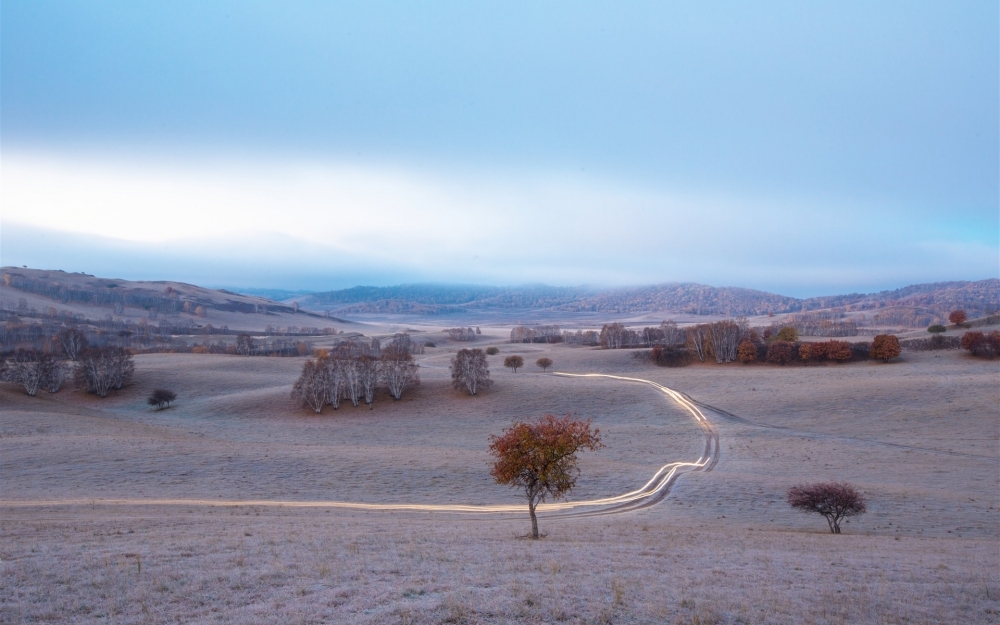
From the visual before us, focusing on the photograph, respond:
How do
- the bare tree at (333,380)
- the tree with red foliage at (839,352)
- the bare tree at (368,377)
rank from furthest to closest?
1. the tree with red foliage at (839,352)
2. the bare tree at (368,377)
3. the bare tree at (333,380)

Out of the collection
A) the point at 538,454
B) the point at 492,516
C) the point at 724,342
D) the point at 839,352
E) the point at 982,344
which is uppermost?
the point at 982,344

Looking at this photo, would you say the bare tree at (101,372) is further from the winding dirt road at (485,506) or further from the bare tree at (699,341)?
the bare tree at (699,341)

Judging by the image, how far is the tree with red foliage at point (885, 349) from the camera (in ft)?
247

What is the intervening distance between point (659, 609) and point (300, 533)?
1242 cm

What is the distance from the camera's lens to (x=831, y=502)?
2309 centimetres

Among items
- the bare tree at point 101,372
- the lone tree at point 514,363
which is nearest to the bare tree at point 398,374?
the lone tree at point 514,363

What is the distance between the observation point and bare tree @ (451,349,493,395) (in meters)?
63.5

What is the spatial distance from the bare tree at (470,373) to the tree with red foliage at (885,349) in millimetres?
55414

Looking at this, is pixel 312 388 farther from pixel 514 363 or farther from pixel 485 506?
pixel 485 506

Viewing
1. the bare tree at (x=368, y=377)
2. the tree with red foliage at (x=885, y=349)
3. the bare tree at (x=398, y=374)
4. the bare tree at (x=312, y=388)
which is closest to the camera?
the bare tree at (x=312, y=388)

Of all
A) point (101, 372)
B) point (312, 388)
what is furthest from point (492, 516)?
point (101, 372)

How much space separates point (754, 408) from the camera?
180 ft

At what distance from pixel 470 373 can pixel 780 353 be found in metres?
49.4

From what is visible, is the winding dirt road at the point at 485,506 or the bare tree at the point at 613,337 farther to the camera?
the bare tree at the point at 613,337
